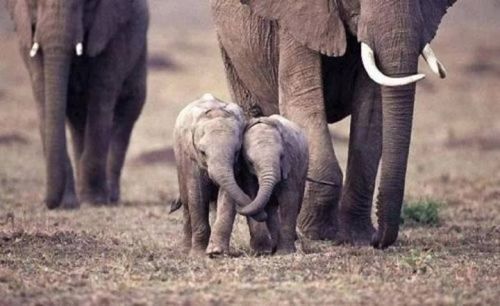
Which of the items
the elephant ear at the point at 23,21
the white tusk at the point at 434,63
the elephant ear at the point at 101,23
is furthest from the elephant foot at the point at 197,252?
the elephant ear at the point at 101,23

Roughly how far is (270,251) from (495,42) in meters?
41.1

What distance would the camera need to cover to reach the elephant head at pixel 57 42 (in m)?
14.6

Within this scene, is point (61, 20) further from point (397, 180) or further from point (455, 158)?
point (455, 158)

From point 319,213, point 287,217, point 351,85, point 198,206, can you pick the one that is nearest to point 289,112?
point 351,85

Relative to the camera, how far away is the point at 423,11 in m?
10.6

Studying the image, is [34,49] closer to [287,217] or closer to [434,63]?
[287,217]

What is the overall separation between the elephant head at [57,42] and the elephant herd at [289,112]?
1 cm

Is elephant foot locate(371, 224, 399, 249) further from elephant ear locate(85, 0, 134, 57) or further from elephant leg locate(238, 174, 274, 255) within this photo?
elephant ear locate(85, 0, 134, 57)


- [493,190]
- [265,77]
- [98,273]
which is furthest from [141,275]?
[493,190]

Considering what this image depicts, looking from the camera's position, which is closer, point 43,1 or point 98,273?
point 98,273

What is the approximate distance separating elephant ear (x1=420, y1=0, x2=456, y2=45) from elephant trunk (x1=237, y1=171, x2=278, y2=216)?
1.65 metres

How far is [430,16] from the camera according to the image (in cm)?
1072

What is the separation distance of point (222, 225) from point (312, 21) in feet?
7.57

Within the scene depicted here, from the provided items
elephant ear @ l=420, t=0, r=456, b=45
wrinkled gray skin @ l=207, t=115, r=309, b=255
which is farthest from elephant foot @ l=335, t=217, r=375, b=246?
elephant ear @ l=420, t=0, r=456, b=45
